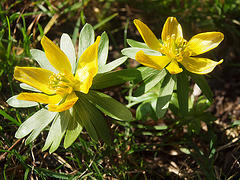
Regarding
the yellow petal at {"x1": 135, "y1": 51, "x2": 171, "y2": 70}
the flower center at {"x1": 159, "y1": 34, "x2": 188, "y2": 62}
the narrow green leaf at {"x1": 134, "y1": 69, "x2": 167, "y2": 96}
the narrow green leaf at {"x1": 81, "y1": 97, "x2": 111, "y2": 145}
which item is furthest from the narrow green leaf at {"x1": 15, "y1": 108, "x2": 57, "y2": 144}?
the flower center at {"x1": 159, "y1": 34, "x2": 188, "y2": 62}

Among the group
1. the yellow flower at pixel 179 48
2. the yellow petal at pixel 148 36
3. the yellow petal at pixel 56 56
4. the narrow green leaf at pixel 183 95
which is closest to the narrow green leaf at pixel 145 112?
the narrow green leaf at pixel 183 95

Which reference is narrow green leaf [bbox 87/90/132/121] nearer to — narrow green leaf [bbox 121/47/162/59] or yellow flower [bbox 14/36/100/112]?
yellow flower [bbox 14/36/100/112]

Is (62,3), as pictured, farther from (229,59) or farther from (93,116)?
(229,59)

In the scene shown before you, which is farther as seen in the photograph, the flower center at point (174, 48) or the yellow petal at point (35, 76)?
the flower center at point (174, 48)

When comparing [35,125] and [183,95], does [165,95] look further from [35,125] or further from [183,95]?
[35,125]

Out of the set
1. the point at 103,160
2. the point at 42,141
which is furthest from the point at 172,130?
the point at 42,141

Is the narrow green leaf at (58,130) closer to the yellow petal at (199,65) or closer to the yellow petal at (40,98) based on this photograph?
the yellow petal at (40,98)
